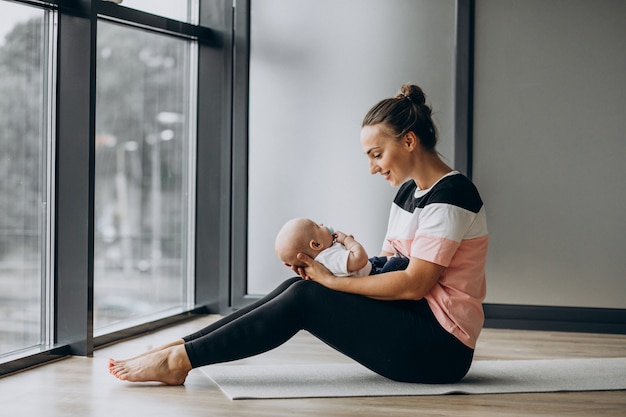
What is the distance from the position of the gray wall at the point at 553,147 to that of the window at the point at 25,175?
2.06m

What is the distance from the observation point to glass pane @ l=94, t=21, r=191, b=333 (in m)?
3.52

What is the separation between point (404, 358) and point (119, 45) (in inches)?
78.3

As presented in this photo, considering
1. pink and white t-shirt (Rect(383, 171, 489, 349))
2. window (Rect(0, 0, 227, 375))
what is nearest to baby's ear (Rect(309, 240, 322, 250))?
pink and white t-shirt (Rect(383, 171, 489, 349))

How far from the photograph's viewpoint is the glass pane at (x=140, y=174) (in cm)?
352

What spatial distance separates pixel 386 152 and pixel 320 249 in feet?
1.21

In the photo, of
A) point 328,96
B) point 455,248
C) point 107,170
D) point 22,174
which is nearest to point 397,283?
point 455,248

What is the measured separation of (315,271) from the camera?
2.46 m

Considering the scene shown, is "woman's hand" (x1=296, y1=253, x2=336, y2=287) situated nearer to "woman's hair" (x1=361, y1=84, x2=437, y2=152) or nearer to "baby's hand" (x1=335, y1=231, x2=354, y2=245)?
"baby's hand" (x1=335, y1=231, x2=354, y2=245)

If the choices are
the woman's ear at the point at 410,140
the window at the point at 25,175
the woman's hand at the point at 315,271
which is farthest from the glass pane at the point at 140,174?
the woman's ear at the point at 410,140

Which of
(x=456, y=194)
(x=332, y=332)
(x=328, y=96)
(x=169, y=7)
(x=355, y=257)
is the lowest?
(x=332, y=332)

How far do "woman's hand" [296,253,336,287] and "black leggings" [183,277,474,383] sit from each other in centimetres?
3

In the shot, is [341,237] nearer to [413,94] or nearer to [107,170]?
[413,94]

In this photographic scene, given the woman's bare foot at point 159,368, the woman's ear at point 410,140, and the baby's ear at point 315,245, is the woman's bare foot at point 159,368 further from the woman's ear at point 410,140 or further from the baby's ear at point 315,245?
the woman's ear at point 410,140

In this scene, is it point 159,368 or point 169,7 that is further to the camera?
point 169,7
